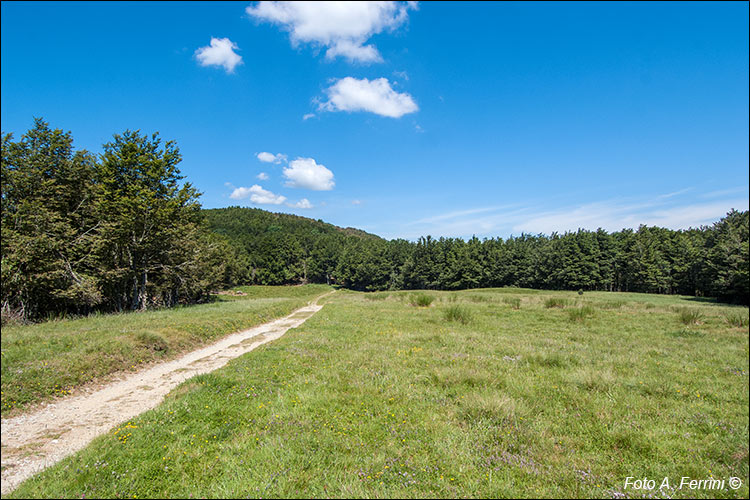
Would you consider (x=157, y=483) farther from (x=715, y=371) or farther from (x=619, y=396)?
(x=715, y=371)

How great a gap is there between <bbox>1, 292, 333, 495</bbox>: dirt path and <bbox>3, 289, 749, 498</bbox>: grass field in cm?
36

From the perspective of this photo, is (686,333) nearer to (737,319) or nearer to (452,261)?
(737,319)

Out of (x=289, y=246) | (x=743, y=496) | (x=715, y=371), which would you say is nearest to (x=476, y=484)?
(x=743, y=496)

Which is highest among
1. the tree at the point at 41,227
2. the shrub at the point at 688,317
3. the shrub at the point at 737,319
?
the tree at the point at 41,227

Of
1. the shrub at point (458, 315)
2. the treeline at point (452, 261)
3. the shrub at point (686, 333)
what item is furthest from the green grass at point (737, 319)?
the treeline at point (452, 261)

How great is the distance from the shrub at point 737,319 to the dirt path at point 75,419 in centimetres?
863

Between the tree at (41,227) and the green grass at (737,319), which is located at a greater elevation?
the tree at (41,227)

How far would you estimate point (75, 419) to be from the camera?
19.3 feet

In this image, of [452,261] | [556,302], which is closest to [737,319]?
[556,302]

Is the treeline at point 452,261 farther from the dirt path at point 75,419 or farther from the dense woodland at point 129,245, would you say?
the dirt path at point 75,419

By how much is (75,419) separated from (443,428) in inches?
303

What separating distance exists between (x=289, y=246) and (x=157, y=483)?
366 ft

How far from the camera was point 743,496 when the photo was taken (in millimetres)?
3314

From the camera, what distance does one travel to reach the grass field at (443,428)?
13.4ft
